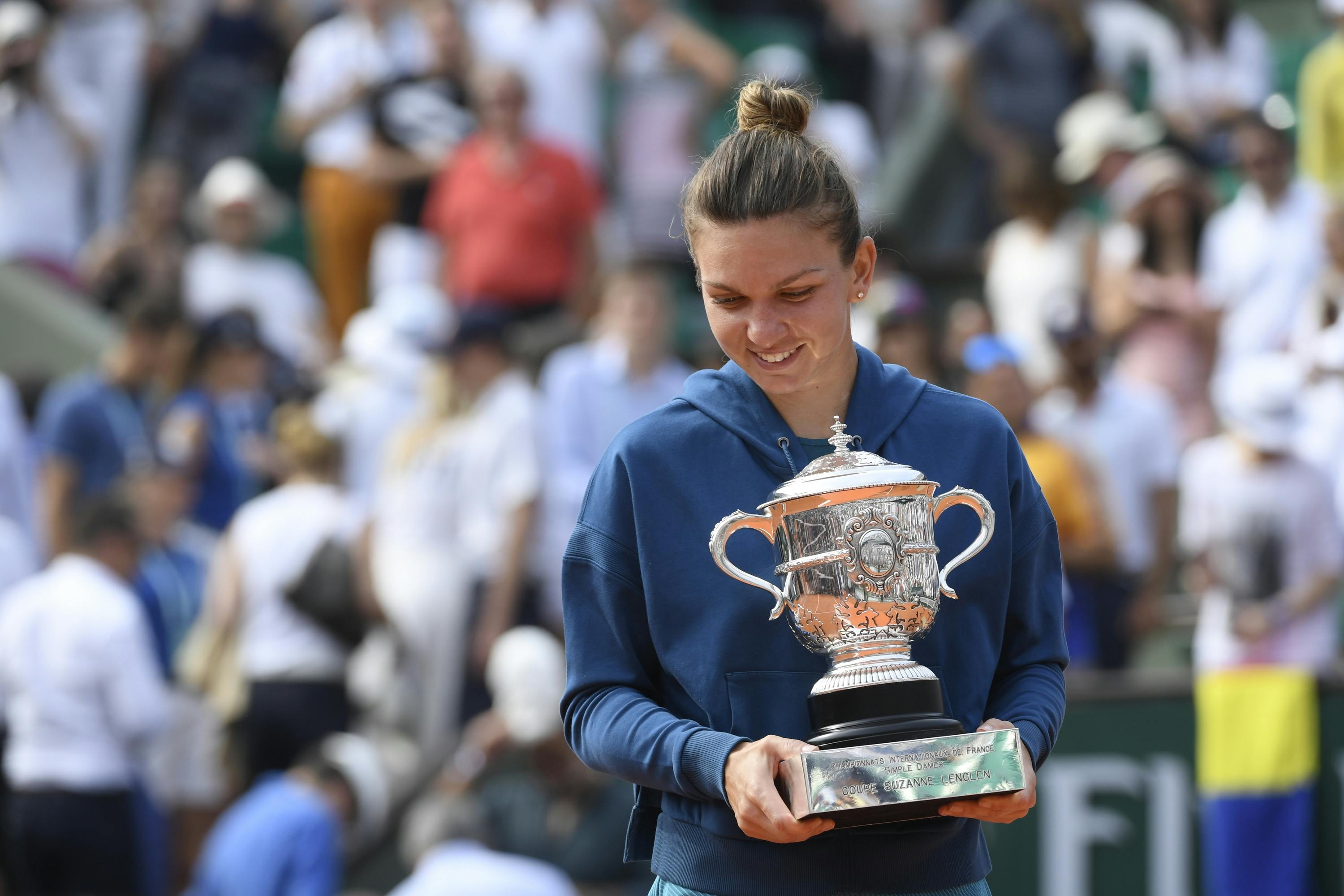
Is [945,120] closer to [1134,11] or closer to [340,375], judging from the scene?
[1134,11]

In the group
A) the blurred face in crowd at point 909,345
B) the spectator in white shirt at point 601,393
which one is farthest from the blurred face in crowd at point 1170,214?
the spectator in white shirt at point 601,393

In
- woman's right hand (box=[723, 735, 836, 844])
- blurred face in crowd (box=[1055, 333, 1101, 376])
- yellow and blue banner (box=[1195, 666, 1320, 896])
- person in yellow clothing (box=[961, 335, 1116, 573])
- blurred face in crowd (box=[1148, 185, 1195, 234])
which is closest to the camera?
woman's right hand (box=[723, 735, 836, 844])

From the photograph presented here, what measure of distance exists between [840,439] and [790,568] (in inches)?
6.1

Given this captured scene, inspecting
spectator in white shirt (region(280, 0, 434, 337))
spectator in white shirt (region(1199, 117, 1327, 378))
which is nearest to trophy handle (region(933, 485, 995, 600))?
spectator in white shirt (region(1199, 117, 1327, 378))

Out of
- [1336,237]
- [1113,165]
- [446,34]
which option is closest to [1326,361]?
[1336,237]

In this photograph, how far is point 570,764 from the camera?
6.95 metres

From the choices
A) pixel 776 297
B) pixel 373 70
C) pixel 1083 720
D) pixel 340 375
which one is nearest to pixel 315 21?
pixel 373 70

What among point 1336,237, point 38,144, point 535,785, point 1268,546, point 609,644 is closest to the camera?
point 609,644

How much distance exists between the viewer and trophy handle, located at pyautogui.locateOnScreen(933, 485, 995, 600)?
2143 millimetres

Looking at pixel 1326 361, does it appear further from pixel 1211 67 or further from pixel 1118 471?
pixel 1211 67

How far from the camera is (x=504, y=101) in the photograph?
8781 mm

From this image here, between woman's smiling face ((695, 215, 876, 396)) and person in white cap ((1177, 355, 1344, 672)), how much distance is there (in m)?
4.54

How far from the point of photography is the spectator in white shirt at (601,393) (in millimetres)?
7445

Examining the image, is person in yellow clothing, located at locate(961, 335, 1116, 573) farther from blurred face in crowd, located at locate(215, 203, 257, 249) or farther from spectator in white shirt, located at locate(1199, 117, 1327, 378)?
blurred face in crowd, located at locate(215, 203, 257, 249)
